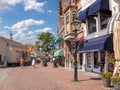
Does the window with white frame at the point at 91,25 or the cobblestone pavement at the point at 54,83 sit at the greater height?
the window with white frame at the point at 91,25

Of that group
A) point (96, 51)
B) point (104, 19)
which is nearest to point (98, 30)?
point (104, 19)

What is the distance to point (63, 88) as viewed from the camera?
16.8 meters

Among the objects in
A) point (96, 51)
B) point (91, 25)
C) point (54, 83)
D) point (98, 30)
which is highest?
point (91, 25)

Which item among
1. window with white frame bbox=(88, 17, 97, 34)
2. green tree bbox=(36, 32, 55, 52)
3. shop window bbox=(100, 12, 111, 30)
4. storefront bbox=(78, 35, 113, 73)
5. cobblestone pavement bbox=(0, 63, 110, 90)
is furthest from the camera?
green tree bbox=(36, 32, 55, 52)

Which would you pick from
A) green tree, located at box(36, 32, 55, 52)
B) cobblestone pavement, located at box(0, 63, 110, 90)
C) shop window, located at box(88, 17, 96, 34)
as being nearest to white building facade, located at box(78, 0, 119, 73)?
shop window, located at box(88, 17, 96, 34)

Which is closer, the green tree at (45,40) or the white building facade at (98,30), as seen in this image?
the white building facade at (98,30)

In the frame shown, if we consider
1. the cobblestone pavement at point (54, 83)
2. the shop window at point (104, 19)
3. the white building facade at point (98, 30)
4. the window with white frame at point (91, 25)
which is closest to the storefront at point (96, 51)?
the white building facade at point (98, 30)

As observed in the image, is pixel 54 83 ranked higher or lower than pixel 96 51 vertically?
lower

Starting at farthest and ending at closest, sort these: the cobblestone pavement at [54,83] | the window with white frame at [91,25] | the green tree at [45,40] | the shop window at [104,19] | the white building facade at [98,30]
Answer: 1. the green tree at [45,40]
2. the window with white frame at [91,25]
3. the shop window at [104,19]
4. the white building facade at [98,30]
5. the cobblestone pavement at [54,83]

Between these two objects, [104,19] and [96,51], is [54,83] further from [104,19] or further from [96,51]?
[104,19]

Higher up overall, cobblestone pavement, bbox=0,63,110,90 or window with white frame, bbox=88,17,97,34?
window with white frame, bbox=88,17,97,34

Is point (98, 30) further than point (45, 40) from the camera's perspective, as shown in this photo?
No

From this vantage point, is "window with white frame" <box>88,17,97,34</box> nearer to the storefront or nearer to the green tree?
the storefront

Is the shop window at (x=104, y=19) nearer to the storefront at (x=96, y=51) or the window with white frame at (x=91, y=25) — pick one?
the storefront at (x=96, y=51)
